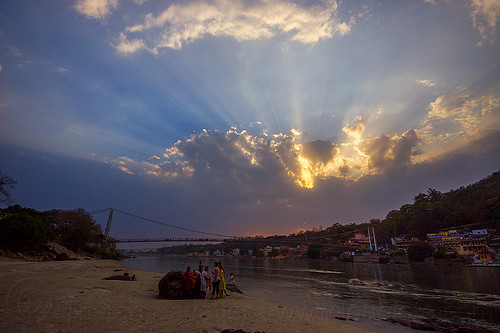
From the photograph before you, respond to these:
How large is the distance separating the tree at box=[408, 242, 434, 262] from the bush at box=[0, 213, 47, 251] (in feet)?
293

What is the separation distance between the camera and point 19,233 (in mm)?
25000

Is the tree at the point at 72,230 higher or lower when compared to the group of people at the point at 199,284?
higher

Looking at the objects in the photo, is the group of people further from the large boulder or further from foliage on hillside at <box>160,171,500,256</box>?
foliage on hillside at <box>160,171,500,256</box>

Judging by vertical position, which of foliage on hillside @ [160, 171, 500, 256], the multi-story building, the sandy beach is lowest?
the sandy beach

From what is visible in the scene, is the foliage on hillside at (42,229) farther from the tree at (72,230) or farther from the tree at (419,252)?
the tree at (419,252)

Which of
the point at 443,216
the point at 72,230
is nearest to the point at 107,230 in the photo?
the point at 72,230

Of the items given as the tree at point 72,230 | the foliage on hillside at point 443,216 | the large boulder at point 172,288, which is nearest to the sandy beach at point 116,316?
the large boulder at point 172,288

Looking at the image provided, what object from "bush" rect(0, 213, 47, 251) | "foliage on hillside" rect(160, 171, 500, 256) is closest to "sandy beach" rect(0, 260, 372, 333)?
"bush" rect(0, 213, 47, 251)

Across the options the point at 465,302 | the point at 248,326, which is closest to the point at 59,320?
the point at 248,326

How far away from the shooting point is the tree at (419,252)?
72.1 meters

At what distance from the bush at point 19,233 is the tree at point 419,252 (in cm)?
8928

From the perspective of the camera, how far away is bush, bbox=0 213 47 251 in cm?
2441

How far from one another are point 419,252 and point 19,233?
300 feet

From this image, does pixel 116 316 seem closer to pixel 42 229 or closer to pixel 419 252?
pixel 42 229
